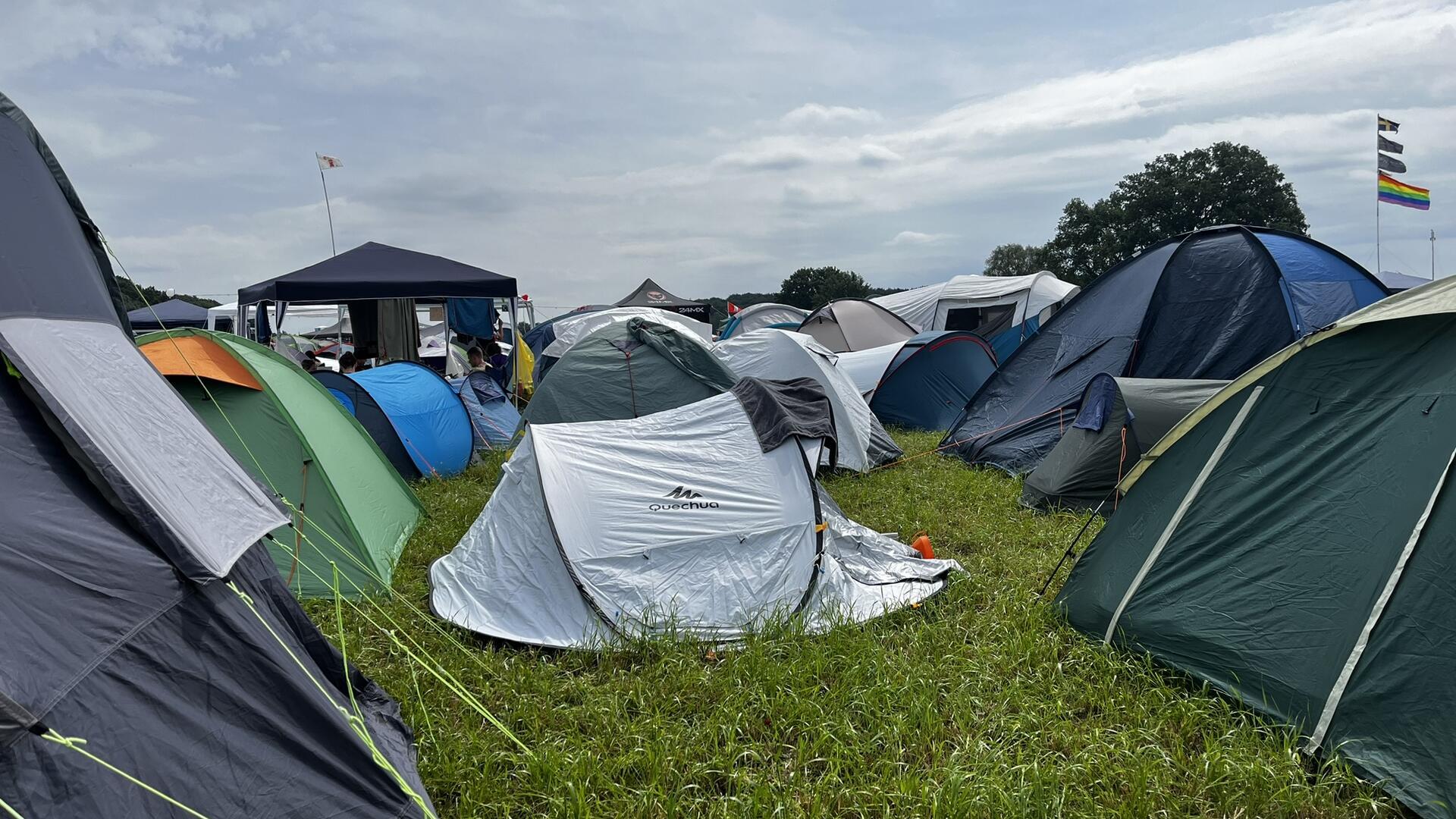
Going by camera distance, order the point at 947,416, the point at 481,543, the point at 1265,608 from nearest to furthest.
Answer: the point at 1265,608, the point at 481,543, the point at 947,416

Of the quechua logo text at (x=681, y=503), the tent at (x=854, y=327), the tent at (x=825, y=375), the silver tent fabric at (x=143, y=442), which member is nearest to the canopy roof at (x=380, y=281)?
the tent at (x=825, y=375)

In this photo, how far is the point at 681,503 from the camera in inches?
178

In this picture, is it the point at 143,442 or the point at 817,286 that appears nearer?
the point at 143,442

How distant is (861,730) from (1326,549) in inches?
75.4

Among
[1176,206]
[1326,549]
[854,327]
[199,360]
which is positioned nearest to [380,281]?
[199,360]

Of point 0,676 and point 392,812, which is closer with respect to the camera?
point 0,676

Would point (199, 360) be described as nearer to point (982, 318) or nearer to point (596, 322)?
point (596, 322)

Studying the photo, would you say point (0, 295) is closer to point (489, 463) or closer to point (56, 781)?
point (56, 781)

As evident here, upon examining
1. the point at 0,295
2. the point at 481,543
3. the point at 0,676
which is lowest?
the point at 481,543

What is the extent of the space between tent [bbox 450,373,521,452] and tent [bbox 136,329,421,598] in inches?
156

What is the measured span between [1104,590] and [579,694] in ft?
8.35

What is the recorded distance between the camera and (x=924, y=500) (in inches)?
282

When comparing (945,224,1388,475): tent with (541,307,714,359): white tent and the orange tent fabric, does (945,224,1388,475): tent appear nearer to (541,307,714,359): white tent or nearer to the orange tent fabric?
the orange tent fabric

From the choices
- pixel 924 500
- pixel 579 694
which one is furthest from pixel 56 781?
pixel 924 500
